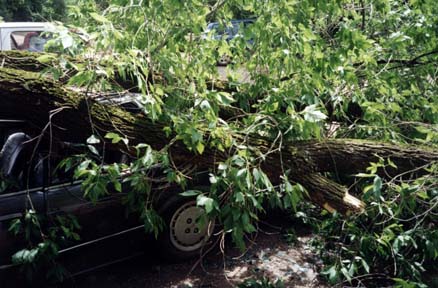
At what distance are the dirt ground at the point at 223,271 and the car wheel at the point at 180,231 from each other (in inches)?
5.3

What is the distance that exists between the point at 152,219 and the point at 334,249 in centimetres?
198

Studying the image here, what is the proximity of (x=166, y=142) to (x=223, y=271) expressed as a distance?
1.76 metres

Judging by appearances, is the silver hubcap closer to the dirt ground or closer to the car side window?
the dirt ground

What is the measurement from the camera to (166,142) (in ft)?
10.2

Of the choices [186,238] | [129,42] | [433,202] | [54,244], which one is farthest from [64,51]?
[433,202]

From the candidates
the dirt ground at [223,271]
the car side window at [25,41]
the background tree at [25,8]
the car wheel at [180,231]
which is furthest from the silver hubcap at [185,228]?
the background tree at [25,8]

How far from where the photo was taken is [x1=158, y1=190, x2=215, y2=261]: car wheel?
13.8 ft

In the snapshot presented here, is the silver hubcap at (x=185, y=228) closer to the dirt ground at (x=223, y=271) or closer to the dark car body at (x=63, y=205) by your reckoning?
the dark car body at (x=63, y=205)

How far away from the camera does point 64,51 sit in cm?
274

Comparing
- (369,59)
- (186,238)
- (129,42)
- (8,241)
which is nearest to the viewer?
(129,42)

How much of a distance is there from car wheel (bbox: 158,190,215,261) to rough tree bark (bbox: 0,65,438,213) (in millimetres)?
1037

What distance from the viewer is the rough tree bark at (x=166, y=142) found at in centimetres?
279

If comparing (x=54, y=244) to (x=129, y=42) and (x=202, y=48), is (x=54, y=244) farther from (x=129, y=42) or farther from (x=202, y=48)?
(x=202, y=48)

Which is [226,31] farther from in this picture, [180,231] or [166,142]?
[180,231]
